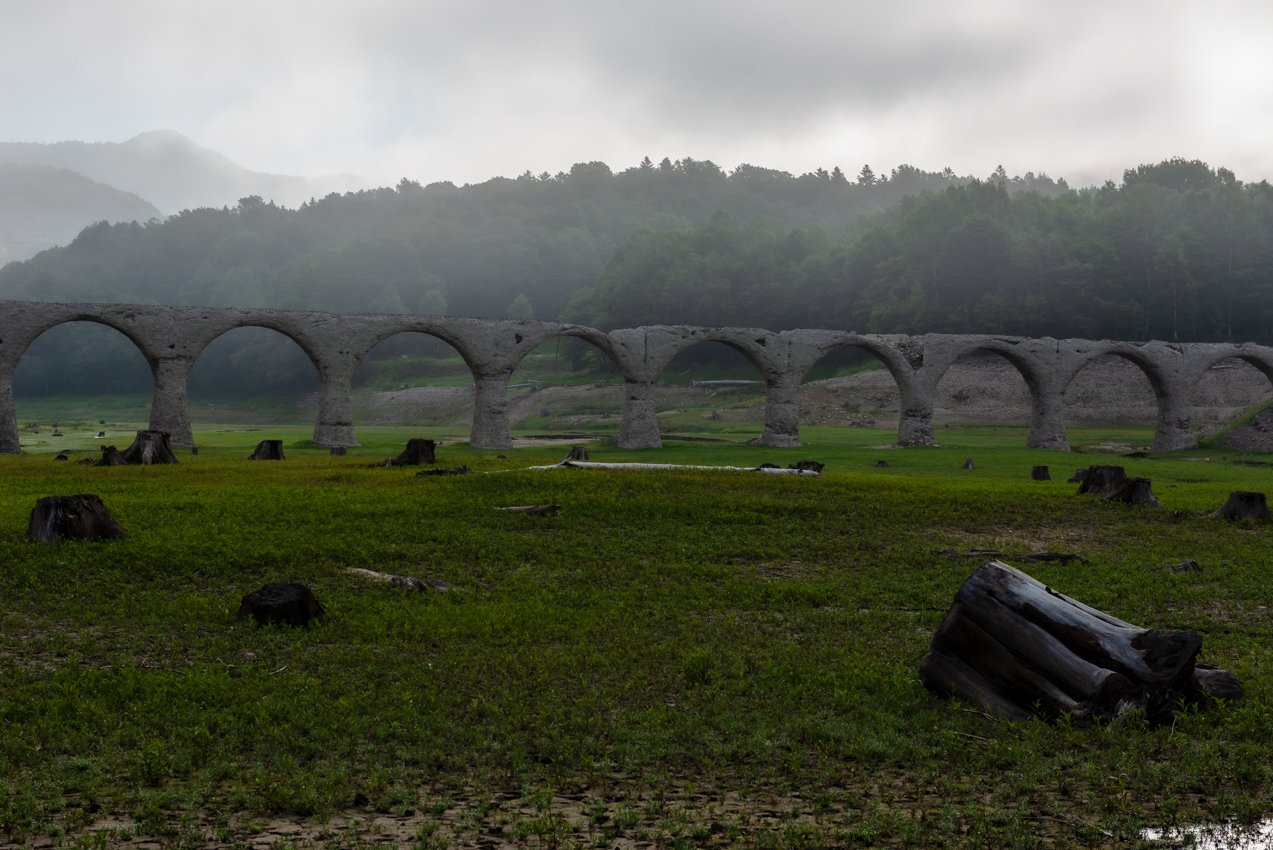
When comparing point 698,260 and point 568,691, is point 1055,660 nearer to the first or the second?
point 568,691

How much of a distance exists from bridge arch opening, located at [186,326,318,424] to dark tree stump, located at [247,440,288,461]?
195ft

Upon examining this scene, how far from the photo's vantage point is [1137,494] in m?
19.0

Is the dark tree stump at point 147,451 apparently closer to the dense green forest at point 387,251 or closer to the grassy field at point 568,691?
the grassy field at point 568,691

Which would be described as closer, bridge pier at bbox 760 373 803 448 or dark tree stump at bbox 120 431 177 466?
dark tree stump at bbox 120 431 177 466

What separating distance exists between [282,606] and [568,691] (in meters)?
3.36

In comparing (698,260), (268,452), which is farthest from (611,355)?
(698,260)

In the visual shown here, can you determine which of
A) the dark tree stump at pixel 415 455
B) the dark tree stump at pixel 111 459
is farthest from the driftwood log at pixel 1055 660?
the dark tree stump at pixel 111 459

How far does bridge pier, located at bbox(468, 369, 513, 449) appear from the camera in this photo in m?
39.9

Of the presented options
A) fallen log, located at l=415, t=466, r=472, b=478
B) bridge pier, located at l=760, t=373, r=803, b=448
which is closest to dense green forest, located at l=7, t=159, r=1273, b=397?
bridge pier, located at l=760, t=373, r=803, b=448

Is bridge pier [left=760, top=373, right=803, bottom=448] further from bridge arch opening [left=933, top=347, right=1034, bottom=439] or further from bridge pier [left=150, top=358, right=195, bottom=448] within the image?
bridge pier [left=150, top=358, right=195, bottom=448]

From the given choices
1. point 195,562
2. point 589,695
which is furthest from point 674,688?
point 195,562

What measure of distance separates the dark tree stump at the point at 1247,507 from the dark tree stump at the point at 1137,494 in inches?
68.3

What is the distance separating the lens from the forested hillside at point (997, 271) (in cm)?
7275

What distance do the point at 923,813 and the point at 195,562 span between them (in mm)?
9555
